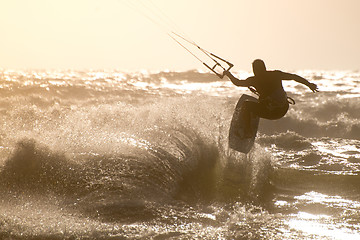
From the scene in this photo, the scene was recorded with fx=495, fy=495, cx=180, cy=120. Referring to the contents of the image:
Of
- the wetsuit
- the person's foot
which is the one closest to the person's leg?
the person's foot

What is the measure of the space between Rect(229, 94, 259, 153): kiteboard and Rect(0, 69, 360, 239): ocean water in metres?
0.62

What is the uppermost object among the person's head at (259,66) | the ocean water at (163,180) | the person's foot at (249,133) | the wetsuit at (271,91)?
the person's head at (259,66)

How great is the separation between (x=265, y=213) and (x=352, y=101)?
601 inches

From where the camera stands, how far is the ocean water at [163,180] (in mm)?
6906

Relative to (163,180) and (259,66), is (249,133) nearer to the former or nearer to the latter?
(259,66)

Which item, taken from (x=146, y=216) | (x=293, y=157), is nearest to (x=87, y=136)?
(x=146, y=216)

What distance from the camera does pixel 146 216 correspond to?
727 centimetres

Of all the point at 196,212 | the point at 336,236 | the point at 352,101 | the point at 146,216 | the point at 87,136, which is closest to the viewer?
the point at 336,236

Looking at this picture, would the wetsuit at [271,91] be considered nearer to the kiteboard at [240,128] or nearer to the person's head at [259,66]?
the person's head at [259,66]

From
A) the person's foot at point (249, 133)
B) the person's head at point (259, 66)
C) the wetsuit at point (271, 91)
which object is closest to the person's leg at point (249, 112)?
the person's foot at point (249, 133)

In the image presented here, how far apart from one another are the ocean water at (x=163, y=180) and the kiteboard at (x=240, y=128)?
2.04 ft

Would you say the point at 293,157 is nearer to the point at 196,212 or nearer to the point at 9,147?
the point at 196,212

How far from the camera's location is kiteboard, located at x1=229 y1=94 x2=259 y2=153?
9578 millimetres

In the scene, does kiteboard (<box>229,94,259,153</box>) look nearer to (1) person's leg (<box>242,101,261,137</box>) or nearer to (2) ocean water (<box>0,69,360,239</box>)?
(1) person's leg (<box>242,101,261,137</box>)
